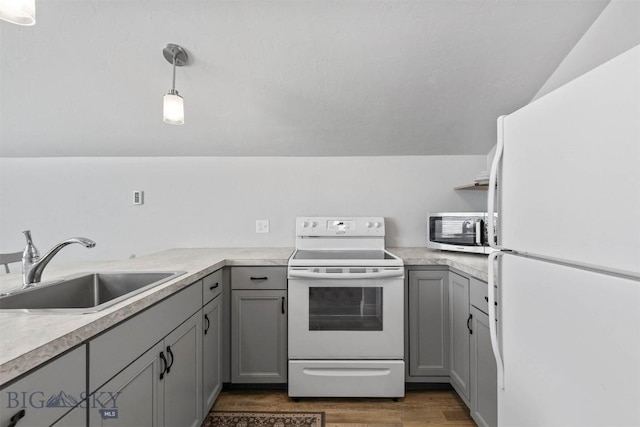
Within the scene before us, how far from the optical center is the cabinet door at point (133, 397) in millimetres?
802

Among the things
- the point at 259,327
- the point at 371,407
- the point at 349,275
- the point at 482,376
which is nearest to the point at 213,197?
the point at 259,327

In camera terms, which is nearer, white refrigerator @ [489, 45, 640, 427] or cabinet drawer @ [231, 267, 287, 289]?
white refrigerator @ [489, 45, 640, 427]

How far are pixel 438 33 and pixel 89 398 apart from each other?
215cm

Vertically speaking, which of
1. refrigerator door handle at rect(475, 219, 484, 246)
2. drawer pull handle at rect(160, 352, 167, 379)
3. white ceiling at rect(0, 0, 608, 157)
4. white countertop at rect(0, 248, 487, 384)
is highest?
white ceiling at rect(0, 0, 608, 157)

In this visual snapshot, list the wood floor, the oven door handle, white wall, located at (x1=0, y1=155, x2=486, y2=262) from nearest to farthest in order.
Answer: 1. the wood floor
2. the oven door handle
3. white wall, located at (x1=0, y1=155, x2=486, y2=262)

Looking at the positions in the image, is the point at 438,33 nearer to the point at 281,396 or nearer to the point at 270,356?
the point at 270,356

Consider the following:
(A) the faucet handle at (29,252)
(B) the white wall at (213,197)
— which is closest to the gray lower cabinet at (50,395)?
(A) the faucet handle at (29,252)

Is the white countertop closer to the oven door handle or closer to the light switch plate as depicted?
the oven door handle

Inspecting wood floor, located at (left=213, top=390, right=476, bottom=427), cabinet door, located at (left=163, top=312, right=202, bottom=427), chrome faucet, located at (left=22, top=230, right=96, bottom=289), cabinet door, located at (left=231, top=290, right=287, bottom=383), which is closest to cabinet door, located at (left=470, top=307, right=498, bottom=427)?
wood floor, located at (left=213, top=390, right=476, bottom=427)

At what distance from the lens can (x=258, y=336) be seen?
6.31ft

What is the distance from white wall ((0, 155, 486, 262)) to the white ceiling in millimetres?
174

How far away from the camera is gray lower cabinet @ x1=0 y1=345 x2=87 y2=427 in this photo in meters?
0.57

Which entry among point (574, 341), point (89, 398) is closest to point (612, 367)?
point (574, 341)

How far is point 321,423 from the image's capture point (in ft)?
5.42
